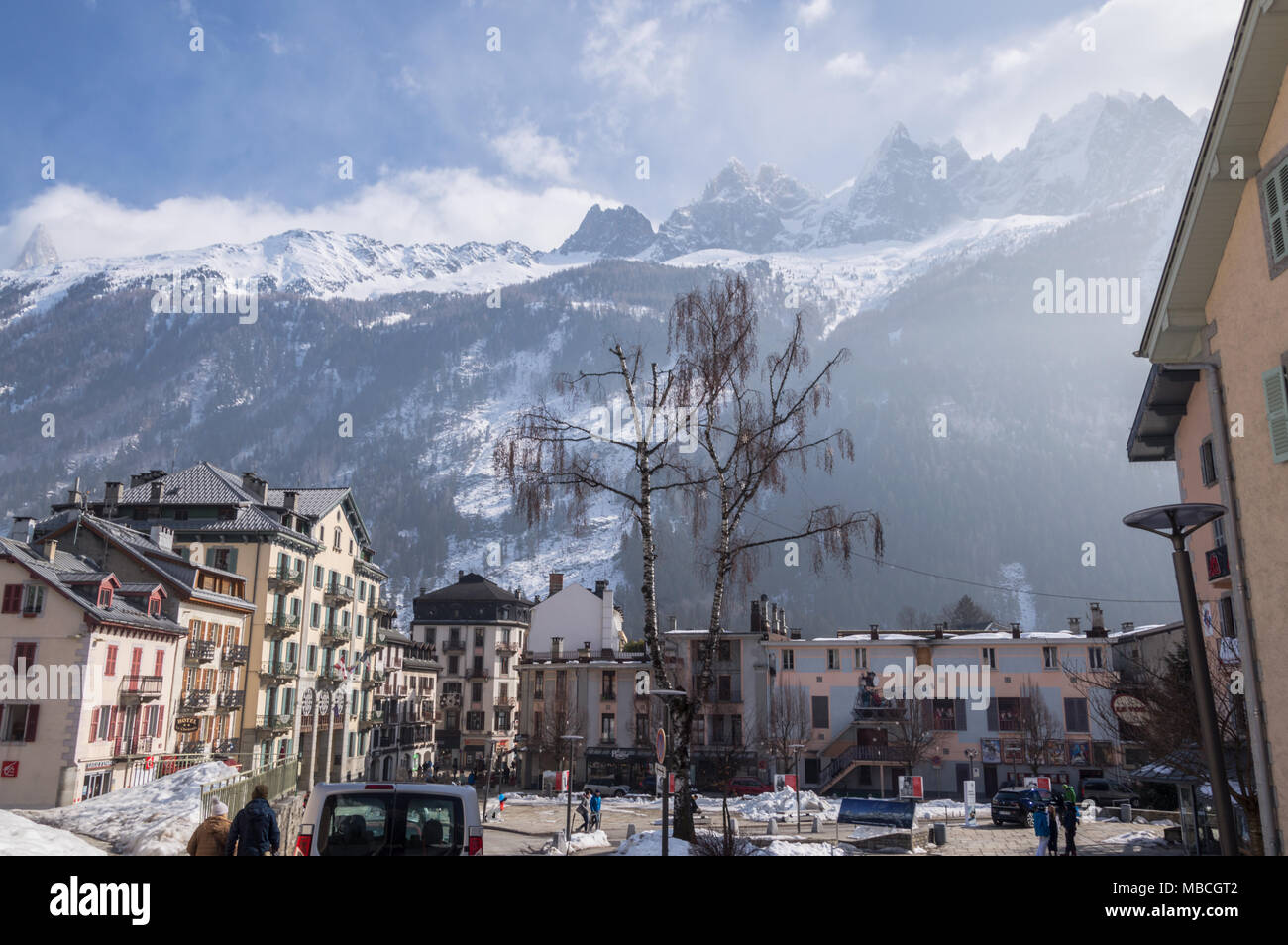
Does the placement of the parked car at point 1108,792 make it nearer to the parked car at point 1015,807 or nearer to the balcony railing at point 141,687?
the parked car at point 1015,807

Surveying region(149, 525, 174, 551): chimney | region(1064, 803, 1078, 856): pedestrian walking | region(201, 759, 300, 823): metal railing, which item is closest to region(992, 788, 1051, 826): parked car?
region(1064, 803, 1078, 856): pedestrian walking

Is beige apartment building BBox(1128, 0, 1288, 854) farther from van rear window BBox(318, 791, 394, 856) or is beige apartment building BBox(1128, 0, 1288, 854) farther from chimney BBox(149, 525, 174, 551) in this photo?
chimney BBox(149, 525, 174, 551)

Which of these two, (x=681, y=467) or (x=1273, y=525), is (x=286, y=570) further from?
(x=1273, y=525)

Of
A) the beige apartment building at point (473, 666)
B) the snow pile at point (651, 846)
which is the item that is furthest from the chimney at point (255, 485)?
the snow pile at point (651, 846)

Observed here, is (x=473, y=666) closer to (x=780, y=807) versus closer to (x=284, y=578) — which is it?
(x=284, y=578)

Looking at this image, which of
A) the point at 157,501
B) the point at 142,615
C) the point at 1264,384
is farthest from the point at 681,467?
the point at 157,501

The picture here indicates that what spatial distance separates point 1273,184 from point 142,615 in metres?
40.7

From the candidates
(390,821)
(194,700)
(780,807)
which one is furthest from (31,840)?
(780,807)

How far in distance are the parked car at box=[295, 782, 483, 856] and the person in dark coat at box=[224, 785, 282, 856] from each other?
1.53 feet

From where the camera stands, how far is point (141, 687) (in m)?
37.3

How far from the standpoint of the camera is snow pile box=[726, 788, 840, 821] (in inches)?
1714

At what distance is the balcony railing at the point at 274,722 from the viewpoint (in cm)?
4812

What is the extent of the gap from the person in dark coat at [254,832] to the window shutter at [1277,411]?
1405cm

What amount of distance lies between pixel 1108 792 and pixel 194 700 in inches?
1762
